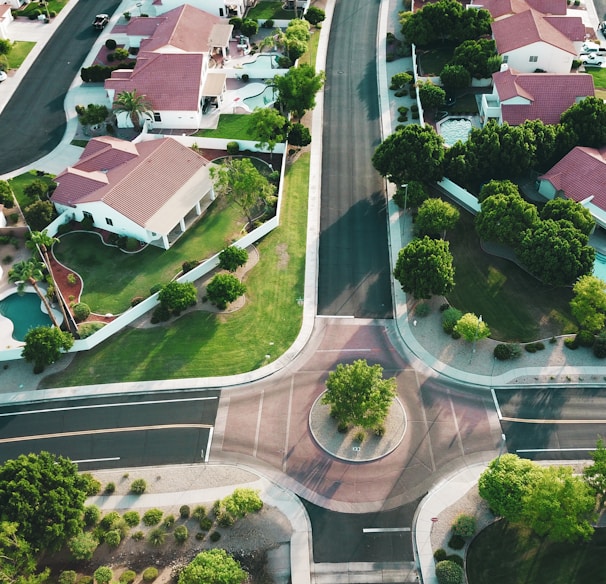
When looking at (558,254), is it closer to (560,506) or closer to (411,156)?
(411,156)

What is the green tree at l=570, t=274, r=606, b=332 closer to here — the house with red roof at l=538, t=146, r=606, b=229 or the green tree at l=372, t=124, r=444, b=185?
the house with red roof at l=538, t=146, r=606, b=229

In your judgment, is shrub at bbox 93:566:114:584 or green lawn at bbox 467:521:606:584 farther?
green lawn at bbox 467:521:606:584

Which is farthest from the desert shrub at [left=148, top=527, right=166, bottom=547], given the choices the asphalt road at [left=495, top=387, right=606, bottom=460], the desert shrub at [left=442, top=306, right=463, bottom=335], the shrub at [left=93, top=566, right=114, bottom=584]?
the desert shrub at [left=442, top=306, right=463, bottom=335]

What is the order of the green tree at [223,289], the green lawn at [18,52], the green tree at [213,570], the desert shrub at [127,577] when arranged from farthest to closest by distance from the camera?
the green lawn at [18,52], the green tree at [223,289], the desert shrub at [127,577], the green tree at [213,570]

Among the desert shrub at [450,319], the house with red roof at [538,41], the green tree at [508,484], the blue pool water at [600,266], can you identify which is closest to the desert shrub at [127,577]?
the green tree at [508,484]

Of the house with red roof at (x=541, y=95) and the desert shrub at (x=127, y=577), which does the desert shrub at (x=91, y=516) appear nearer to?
the desert shrub at (x=127, y=577)

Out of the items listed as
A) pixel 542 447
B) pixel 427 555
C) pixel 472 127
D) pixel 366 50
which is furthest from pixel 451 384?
pixel 366 50
